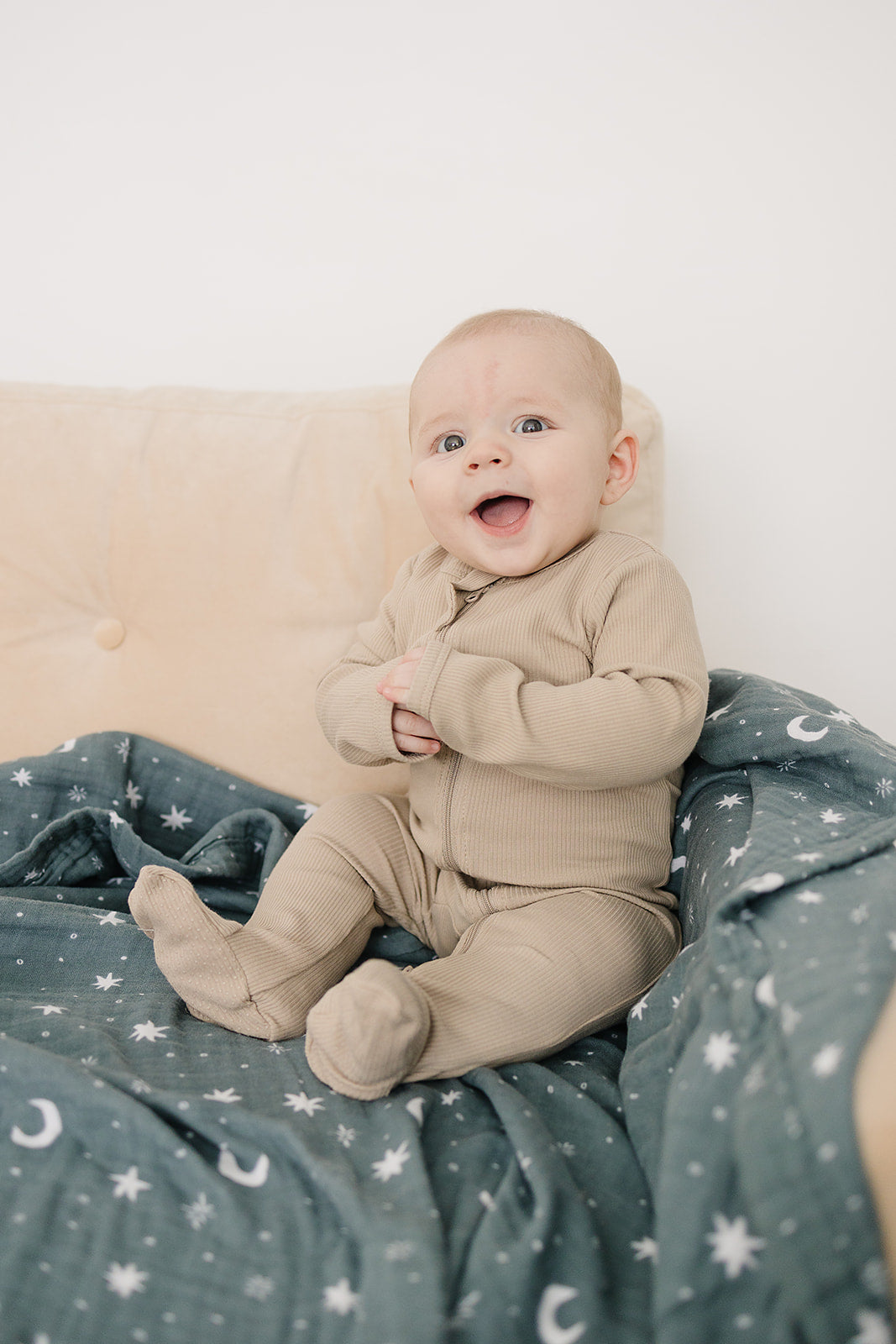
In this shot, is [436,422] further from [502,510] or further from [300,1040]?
[300,1040]

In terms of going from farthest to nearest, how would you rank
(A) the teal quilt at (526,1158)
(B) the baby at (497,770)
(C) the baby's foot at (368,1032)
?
1. (B) the baby at (497,770)
2. (C) the baby's foot at (368,1032)
3. (A) the teal quilt at (526,1158)

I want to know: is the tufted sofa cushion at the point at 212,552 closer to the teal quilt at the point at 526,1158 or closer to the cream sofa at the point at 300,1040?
the cream sofa at the point at 300,1040

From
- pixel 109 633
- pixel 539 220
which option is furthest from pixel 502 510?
pixel 539 220

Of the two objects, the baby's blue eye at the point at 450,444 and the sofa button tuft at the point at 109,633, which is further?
the sofa button tuft at the point at 109,633

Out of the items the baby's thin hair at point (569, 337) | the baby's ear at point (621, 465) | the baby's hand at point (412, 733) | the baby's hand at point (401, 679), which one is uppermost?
the baby's thin hair at point (569, 337)

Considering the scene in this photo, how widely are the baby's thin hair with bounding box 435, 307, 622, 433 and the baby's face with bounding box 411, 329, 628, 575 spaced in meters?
0.01

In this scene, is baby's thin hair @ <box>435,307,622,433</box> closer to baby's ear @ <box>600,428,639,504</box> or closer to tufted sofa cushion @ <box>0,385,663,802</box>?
baby's ear @ <box>600,428,639,504</box>

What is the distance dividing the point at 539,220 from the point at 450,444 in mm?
652

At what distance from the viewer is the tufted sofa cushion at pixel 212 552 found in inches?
47.0

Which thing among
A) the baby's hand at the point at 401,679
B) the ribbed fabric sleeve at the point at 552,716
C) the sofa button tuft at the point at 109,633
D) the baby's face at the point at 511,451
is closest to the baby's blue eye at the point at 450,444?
the baby's face at the point at 511,451

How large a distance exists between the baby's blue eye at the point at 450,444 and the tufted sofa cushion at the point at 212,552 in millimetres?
197

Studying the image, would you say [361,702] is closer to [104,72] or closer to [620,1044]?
[620,1044]

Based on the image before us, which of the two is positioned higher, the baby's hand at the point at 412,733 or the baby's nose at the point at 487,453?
the baby's nose at the point at 487,453

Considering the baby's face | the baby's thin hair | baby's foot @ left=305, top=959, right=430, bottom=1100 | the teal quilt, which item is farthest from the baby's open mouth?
baby's foot @ left=305, top=959, right=430, bottom=1100
